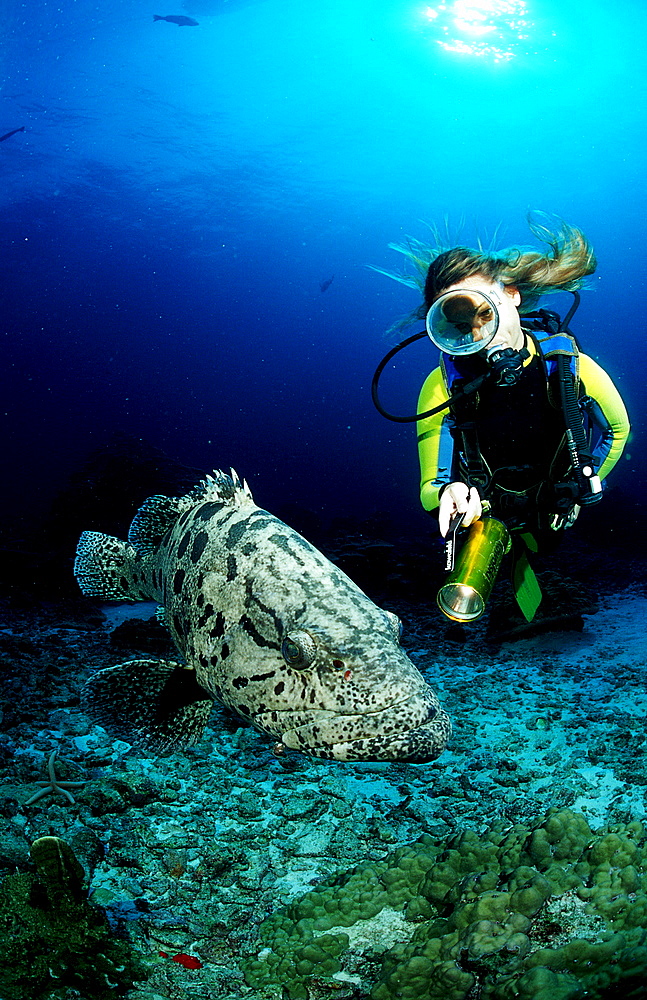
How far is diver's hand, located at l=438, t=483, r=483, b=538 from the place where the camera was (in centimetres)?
341

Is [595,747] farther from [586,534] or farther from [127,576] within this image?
[586,534]

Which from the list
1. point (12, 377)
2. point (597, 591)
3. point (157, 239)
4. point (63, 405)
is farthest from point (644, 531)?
point (12, 377)

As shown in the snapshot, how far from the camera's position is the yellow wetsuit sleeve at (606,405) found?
4.13 m

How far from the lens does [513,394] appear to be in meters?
4.21

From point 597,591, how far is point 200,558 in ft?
35.4

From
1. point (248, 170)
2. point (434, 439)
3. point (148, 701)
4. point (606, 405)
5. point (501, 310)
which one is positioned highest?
point (248, 170)

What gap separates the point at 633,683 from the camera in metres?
5.30

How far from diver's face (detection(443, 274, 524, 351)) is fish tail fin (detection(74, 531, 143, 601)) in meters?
3.28

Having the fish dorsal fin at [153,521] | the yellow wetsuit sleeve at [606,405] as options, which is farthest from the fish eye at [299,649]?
the yellow wetsuit sleeve at [606,405]

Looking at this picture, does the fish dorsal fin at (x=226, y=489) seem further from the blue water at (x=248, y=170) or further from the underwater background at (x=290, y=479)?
the blue water at (x=248, y=170)

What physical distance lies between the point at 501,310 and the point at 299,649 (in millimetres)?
3044

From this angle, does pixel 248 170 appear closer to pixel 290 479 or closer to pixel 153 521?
pixel 153 521

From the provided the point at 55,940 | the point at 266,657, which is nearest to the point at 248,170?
the point at 266,657

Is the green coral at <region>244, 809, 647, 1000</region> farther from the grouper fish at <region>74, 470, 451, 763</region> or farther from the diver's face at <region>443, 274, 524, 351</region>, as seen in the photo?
the diver's face at <region>443, 274, 524, 351</region>
